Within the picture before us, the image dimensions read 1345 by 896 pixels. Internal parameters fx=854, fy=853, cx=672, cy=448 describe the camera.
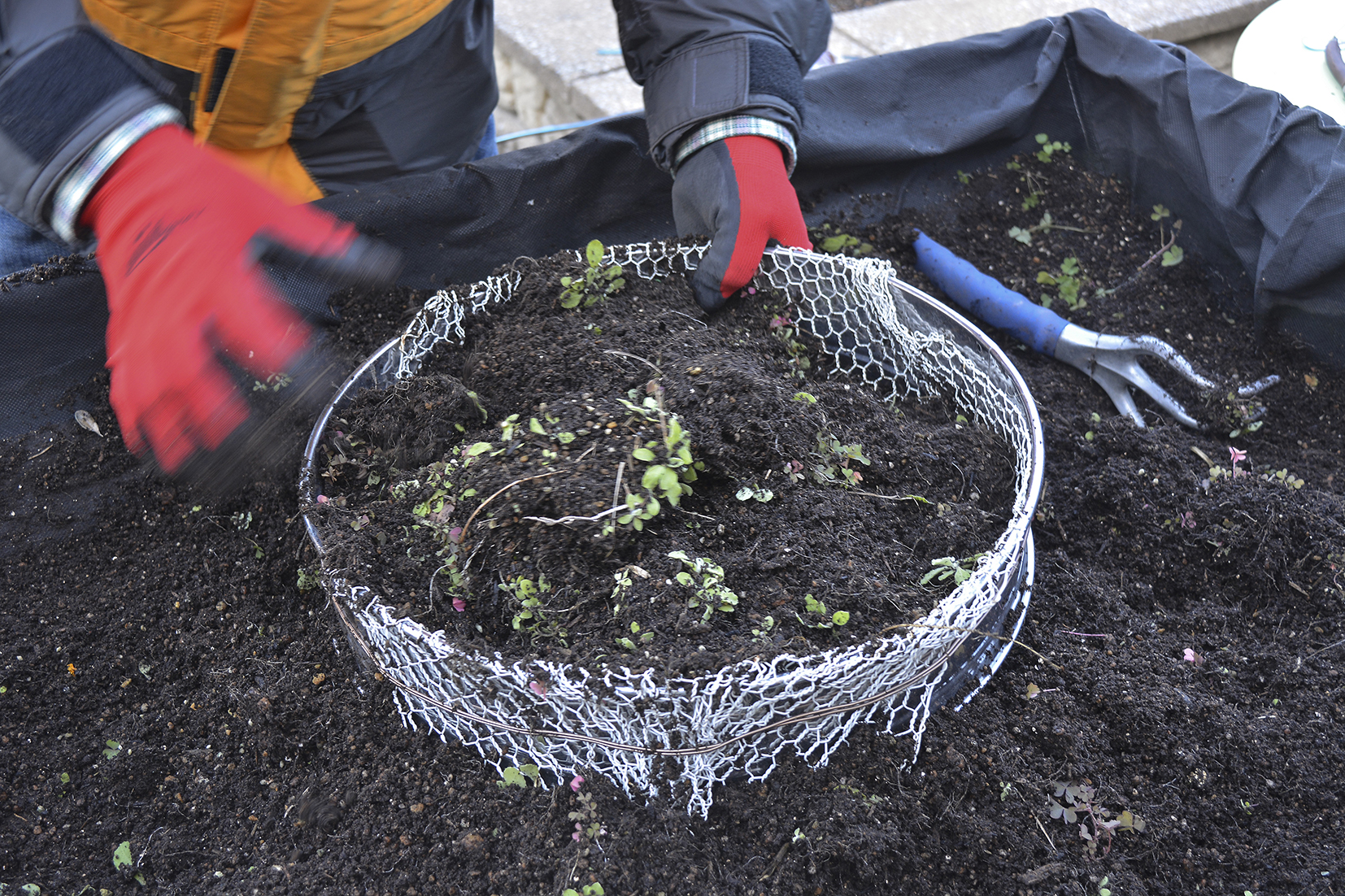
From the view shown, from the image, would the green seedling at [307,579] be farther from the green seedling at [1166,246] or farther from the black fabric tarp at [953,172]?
the green seedling at [1166,246]

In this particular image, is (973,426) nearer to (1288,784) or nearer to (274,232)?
(1288,784)

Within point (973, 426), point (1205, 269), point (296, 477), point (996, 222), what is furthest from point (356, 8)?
point (1205, 269)

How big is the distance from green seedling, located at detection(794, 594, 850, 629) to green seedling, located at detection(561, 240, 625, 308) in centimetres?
76

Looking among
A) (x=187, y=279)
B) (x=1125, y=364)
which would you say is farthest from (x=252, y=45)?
(x=1125, y=364)

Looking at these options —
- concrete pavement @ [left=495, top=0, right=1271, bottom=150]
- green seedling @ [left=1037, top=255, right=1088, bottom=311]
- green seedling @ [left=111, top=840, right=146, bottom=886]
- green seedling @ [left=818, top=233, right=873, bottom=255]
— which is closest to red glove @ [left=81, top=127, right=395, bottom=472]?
green seedling @ [left=111, top=840, right=146, bottom=886]

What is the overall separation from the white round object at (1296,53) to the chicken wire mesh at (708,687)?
4.57 feet

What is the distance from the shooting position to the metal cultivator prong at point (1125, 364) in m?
1.82

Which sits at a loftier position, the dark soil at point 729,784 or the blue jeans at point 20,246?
the blue jeans at point 20,246

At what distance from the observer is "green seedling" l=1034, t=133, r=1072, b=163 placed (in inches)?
91.7

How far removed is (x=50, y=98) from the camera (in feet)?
4.38

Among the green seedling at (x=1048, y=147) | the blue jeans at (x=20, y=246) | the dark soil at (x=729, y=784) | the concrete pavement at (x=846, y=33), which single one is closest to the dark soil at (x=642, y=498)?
the dark soil at (x=729, y=784)

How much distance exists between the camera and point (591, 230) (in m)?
2.16

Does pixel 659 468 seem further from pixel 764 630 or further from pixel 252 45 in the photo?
pixel 252 45

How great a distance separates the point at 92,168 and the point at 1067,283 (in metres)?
2.06
